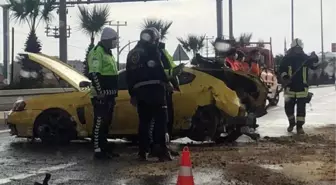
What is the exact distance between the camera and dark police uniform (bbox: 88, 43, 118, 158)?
7.83 metres

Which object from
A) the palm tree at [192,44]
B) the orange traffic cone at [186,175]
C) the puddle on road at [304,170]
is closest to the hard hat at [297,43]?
the puddle on road at [304,170]

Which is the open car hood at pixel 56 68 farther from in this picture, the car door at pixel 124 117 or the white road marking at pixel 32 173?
the white road marking at pixel 32 173

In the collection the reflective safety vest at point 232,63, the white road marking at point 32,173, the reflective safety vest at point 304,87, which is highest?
the reflective safety vest at point 232,63

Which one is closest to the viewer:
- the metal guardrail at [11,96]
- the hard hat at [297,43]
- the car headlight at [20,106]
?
the car headlight at [20,106]

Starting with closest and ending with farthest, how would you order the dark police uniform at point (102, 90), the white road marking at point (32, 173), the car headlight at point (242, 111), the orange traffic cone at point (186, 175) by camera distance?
the orange traffic cone at point (186, 175)
the white road marking at point (32, 173)
the dark police uniform at point (102, 90)
the car headlight at point (242, 111)

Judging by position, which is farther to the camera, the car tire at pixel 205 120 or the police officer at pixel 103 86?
the car tire at pixel 205 120

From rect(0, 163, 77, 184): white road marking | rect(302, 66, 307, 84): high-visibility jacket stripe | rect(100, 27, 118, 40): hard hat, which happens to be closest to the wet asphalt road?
rect(0, 163, 77, 184): white road marking

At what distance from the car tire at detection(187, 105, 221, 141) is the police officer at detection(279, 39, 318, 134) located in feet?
9.53

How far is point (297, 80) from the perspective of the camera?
11.5 metres

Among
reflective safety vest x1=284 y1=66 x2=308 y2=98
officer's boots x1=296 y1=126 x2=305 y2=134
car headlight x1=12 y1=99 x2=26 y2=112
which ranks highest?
reflective safety vest x1=284 y1=66 x2=308 y2=98

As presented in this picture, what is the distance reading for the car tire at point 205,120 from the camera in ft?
29.7

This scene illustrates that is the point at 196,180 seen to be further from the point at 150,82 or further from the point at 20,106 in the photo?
the point at 20,106

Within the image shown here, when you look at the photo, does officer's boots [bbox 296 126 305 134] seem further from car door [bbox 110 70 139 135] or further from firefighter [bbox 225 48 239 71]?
car door [bbox 110 70 139 135]

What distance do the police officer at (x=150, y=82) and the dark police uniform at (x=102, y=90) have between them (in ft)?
1.14
